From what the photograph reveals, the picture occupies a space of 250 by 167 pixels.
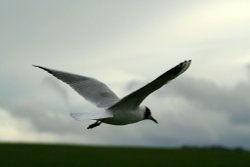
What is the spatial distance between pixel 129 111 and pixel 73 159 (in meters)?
26.4

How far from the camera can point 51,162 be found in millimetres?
37500

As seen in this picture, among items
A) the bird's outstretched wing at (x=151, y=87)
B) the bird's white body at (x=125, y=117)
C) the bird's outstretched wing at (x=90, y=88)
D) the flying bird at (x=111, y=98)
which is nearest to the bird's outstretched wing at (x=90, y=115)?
the flying bird at (x=111, y=98)

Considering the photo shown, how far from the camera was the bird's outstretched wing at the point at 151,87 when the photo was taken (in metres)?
13.7

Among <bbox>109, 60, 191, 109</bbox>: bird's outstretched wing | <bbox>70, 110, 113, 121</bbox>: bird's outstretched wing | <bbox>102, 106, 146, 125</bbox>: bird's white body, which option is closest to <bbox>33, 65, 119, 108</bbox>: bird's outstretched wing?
<bbox>102, 106, 146, 125</bbox>: bird's white body

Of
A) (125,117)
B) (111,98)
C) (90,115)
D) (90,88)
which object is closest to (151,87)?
(125,117)

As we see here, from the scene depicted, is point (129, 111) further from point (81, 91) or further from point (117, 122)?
point (81, 91)

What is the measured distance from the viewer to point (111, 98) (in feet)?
54.3

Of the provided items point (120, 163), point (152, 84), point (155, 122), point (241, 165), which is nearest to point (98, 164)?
point (120, 163)

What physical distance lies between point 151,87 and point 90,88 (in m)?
3.15

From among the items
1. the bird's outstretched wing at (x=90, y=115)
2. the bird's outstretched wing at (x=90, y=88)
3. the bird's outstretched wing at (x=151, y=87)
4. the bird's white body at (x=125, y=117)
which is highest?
the bird's outstretched wing at (x=90, y=88)

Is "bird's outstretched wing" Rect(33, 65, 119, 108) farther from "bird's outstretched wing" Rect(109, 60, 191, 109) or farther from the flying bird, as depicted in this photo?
"bird's outstretched wing" Rect(109, 60, 191, 109)

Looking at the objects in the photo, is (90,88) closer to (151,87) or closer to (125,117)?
(125,117)

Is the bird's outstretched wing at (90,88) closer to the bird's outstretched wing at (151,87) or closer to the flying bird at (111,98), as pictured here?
the flying bird at (111,98)

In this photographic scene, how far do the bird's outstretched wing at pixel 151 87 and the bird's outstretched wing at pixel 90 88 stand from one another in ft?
4.68
